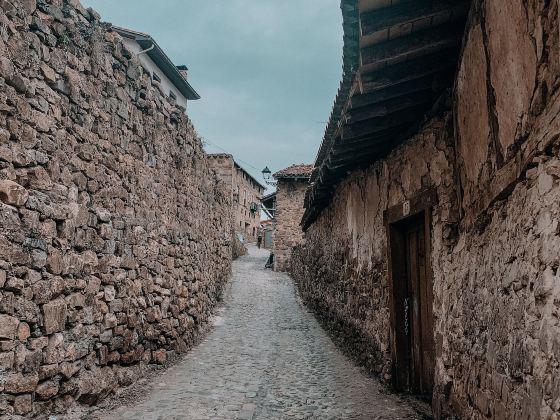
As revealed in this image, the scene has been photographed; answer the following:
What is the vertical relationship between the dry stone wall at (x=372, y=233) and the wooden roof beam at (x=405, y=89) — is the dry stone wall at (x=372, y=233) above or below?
below

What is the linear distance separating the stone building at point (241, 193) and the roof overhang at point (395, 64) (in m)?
22.1

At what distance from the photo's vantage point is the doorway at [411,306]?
4684 millimetres

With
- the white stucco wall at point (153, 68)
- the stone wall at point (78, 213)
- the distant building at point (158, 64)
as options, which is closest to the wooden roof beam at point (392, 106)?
the stone wall at point (78, 213)

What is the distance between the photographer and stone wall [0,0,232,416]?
138 inches

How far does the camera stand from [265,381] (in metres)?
5.55

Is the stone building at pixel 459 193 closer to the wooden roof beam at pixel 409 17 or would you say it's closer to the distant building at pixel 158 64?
the wooden roof beam at pixel 409 17

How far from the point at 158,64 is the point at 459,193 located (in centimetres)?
1413

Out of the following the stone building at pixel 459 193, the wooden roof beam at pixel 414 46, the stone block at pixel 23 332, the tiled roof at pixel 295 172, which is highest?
the tiled roof at pixel 295 172

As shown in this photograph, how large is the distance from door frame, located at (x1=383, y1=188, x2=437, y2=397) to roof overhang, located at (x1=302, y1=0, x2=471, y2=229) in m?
0.69

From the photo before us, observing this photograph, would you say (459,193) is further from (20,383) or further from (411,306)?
(20,383)

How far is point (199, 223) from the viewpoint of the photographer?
857cm

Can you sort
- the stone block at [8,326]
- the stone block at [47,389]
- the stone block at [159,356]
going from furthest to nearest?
the stone block at [159,356]
the stone block at [47,389]
the stone block at [8,326]

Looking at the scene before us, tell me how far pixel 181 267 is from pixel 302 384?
2.69 meters

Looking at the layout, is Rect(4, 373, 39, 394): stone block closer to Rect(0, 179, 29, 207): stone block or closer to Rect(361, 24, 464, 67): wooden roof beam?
Rect(0, 179, 29, 207): stone block
